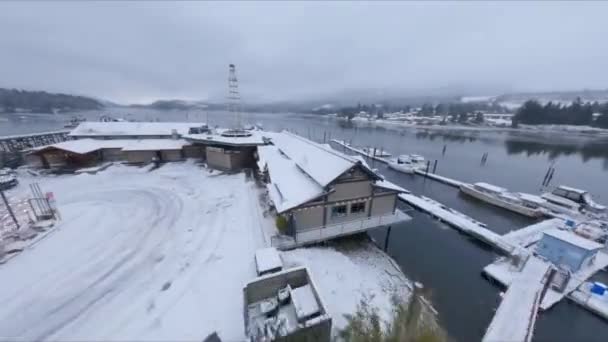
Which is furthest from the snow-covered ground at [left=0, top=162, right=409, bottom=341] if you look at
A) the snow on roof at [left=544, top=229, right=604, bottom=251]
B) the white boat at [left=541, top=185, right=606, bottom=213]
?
the white boat at [left=541, top=185, right=606, bottom=213]

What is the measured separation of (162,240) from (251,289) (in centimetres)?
797

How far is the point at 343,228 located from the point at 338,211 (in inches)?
44.4

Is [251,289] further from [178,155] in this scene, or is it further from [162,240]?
[178,155]

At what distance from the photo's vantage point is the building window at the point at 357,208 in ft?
47.1

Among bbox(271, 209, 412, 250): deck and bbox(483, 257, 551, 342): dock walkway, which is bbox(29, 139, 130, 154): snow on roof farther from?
bbox(483, 257, 551, 342): dock walkway

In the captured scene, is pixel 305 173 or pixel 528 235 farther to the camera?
pixel 305 173

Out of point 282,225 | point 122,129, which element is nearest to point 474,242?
point 282,225

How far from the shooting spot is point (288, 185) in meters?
15.0

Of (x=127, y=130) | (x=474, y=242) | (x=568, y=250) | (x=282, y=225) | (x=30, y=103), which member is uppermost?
(x=30, y=103)

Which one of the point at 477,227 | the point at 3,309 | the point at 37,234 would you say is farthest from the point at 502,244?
the point at 37,234

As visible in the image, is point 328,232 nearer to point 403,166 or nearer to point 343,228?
point 343,228

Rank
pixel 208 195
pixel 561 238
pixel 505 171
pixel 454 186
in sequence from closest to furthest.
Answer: pixel 561 238
pixel 208 195
pixel 454 186
pixel 505 171

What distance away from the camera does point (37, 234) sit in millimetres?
13141

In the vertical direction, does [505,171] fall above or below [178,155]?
below
